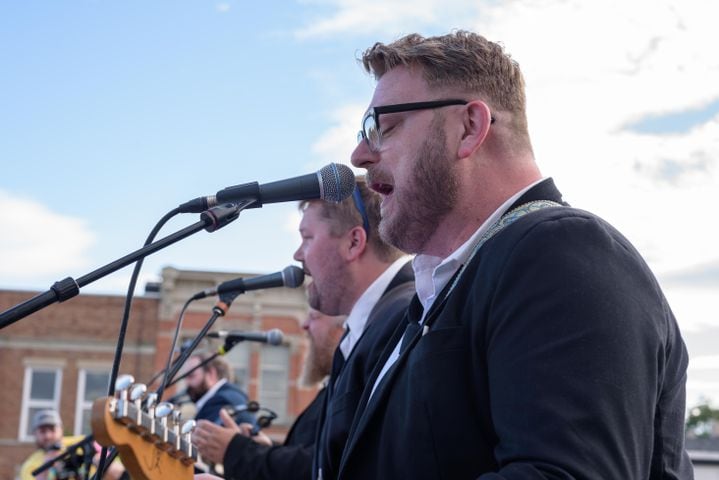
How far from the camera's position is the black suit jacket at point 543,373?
177 centimetres

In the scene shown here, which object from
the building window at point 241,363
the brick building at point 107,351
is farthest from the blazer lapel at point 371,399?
the building window at point 241,363

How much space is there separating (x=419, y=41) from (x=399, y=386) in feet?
3.75

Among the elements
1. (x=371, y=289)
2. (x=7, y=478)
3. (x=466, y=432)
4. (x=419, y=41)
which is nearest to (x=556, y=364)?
(x=466, y=432)

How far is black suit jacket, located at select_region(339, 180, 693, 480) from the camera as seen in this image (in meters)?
1.77

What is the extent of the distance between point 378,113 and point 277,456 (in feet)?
9.01

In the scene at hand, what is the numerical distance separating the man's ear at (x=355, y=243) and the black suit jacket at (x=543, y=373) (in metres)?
2.40

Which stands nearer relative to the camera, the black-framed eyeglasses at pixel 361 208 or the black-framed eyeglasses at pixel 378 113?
the black-framed eyeglasses at pixel 378 113

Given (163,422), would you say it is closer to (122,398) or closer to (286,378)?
(122,398)

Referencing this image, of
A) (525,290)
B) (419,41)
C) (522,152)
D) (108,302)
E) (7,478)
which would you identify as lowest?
(7,478)

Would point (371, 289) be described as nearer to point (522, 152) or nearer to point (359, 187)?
point (359, 187)

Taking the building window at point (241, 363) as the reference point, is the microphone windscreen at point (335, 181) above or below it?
above

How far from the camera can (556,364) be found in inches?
71.2

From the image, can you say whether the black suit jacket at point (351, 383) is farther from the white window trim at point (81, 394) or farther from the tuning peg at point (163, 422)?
the white window trim at point (81, 394)

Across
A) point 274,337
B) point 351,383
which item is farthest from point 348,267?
point 351,383
